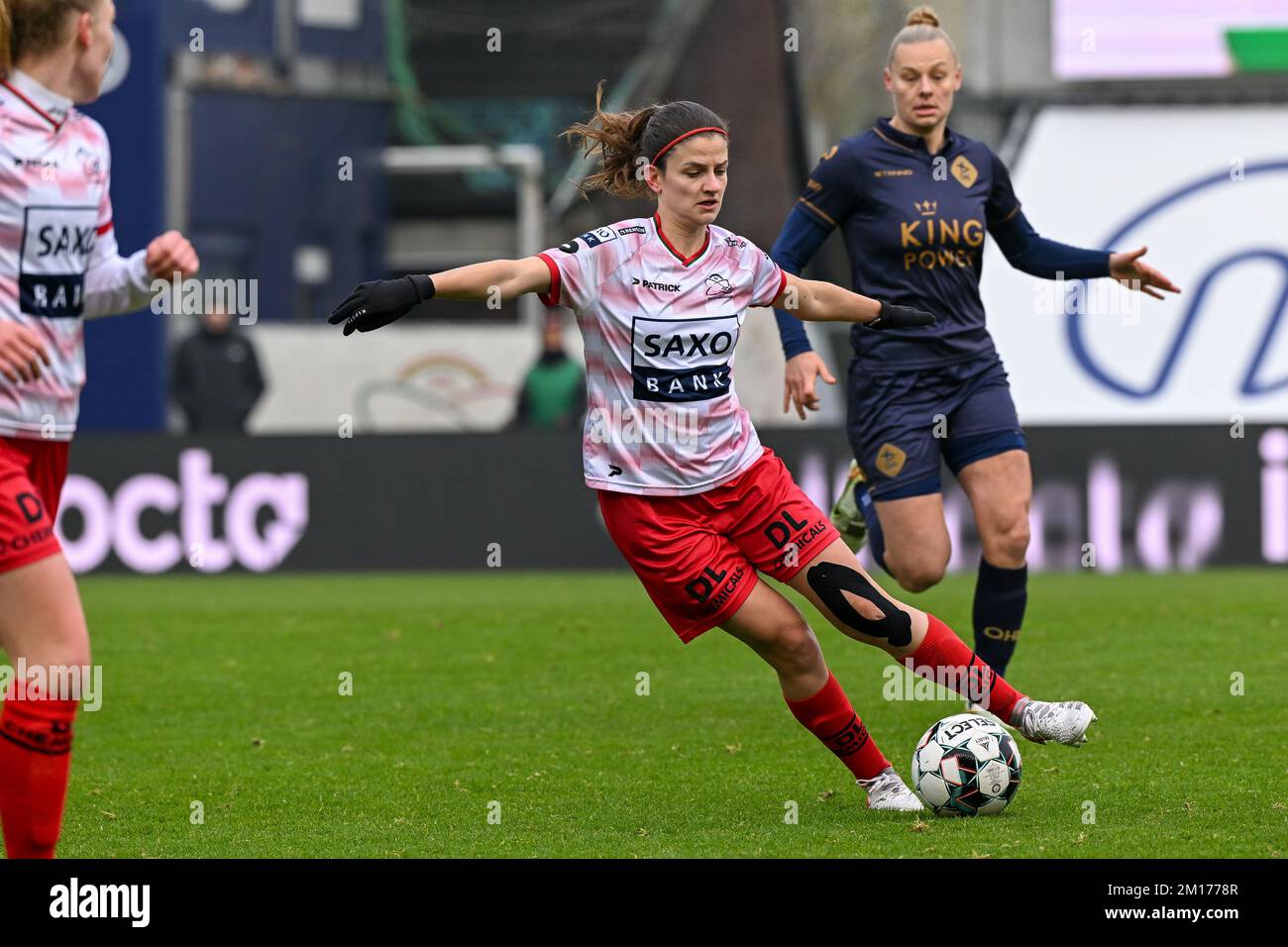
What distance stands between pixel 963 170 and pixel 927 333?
0.63 m

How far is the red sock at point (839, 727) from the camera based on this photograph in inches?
244

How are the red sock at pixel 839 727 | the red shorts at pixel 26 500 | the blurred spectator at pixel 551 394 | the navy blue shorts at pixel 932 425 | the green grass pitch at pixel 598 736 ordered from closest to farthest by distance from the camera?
the red shorts at pixel 26 500 < the green grass pitch at pixel 598 736 < the red sock at pixel 839 727 < the navy blue shorts at pixel 932 425 < the blurred spectator at pixel 551 394

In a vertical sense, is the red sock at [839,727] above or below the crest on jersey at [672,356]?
below

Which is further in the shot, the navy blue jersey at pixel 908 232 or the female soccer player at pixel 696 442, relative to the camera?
the navy blue jersey at pixel 908 232

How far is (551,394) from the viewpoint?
17375mm

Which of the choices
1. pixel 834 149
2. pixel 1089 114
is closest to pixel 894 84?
pixel 834 149

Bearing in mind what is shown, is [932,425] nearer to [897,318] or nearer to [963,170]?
[963,170]

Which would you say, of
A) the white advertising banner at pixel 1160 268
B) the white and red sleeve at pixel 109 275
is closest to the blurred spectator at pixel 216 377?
the white advertising banner at pixel 1160 268

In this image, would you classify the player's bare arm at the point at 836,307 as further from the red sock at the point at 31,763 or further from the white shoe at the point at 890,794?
the red sock at the point at 31,763

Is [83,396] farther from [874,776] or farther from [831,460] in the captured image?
[874,776]

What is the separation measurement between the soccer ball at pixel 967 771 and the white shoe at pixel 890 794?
61 mm

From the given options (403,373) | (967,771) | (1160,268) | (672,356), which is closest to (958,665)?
(967,771)

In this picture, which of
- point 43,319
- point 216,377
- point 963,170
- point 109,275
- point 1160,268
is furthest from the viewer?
point 1160,268

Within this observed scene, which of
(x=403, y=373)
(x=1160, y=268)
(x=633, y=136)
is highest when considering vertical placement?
(x=1160, y=268)
